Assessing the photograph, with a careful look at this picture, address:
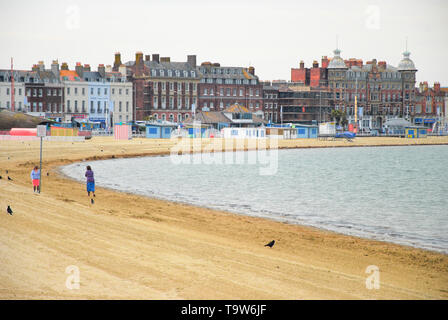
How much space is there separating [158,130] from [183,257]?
243ft

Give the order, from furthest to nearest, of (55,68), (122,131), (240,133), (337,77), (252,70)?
(337,77) < (252,70) < (55,68) < (240,133) < (122,131)

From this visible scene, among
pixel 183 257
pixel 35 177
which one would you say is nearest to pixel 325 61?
pixel 35 177

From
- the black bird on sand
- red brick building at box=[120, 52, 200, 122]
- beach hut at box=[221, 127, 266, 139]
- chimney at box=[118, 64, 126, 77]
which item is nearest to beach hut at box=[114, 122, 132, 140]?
beach hut at box=[221, 127, 266, 139]

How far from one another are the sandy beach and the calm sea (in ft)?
11.1

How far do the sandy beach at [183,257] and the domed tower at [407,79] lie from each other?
426 feet

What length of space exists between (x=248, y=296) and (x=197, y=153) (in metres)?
60.2

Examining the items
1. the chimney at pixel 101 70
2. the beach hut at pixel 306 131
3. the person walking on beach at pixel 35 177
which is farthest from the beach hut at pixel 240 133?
the person walking on beach at pixel 35 177

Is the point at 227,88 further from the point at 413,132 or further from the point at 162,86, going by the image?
the point at 413,132

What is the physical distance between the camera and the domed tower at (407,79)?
479 feet

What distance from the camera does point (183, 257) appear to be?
15320mm

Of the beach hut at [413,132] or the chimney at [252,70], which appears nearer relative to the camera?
the beach hut at [413,132]

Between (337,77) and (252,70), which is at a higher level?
(252,70)

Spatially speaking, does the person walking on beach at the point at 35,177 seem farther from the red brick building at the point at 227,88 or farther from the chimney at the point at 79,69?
the red brick building at the point at 227,88

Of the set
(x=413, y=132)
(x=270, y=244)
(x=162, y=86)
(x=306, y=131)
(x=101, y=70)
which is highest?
(x=101, y=70)
